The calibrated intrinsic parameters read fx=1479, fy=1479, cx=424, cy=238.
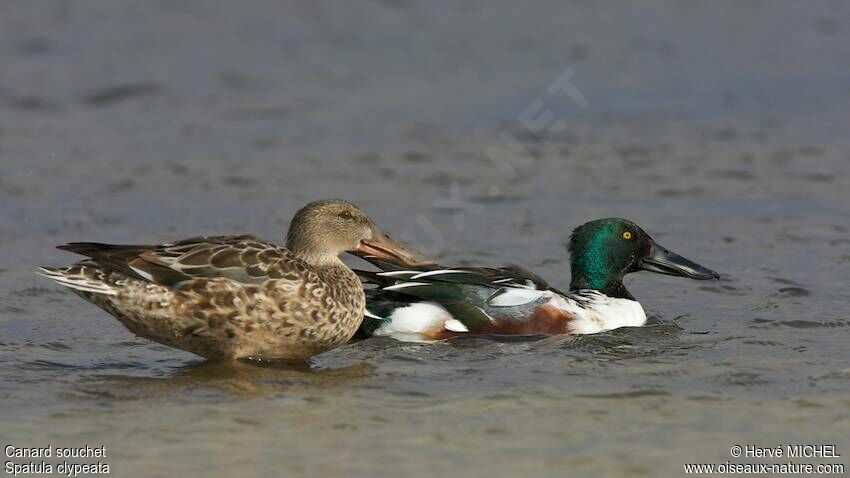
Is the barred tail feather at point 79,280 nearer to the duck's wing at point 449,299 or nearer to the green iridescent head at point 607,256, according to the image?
the duck's wing at point 449,299

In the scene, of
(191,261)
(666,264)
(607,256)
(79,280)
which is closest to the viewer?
(79,280)

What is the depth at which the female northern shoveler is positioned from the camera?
781 cm

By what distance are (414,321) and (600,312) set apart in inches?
47.0

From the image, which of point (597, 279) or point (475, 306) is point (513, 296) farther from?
point (597, 279)

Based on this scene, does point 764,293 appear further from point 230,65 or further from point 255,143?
point 230,65

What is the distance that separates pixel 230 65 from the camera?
56.2 ft

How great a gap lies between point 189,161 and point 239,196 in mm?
1221

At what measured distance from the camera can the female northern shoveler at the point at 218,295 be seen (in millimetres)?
7812

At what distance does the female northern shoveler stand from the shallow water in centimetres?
20

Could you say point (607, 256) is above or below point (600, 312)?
above

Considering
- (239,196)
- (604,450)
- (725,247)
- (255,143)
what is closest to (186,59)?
(255,143)

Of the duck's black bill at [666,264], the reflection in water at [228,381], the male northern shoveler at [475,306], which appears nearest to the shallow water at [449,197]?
the reflection in water at [228,381]

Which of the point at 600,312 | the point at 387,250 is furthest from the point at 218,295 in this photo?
the point at 600,312

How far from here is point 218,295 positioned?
25.8 ft
